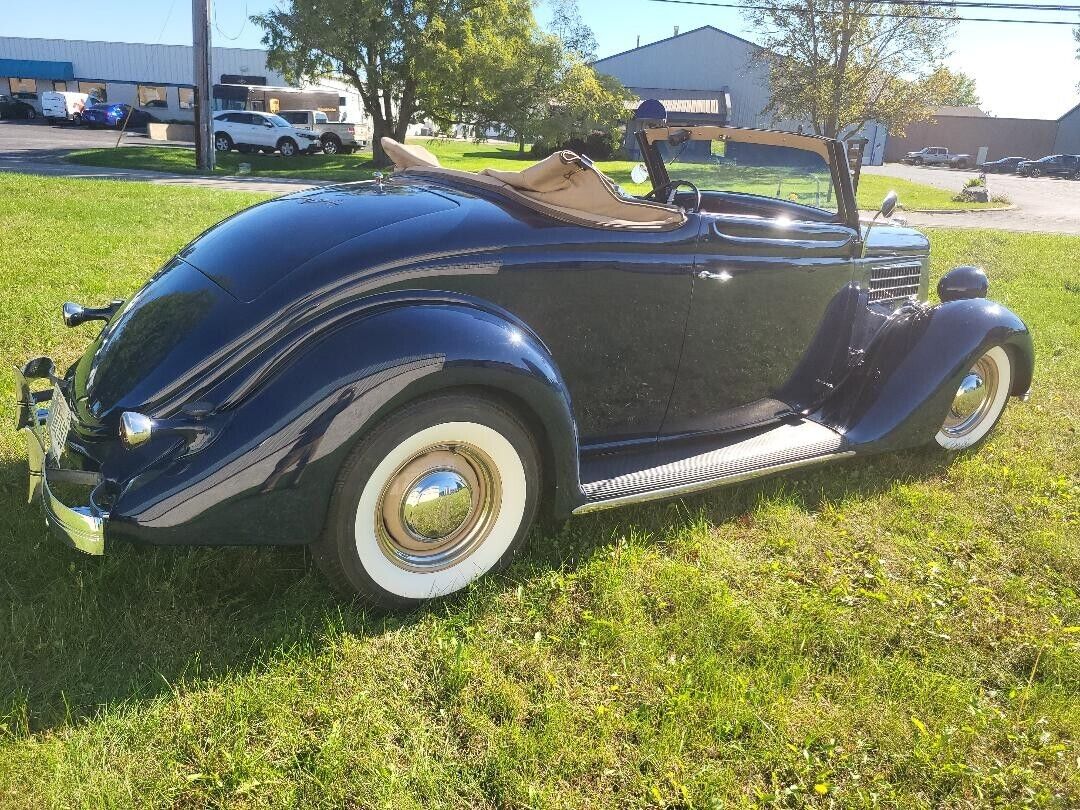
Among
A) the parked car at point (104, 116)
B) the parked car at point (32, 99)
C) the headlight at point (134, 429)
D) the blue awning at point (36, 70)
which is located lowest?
the headlight at point (134, 429)

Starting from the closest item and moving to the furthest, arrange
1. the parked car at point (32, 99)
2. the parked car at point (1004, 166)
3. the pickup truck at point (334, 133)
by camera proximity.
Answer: the pickup truck at point (334, 133)
the parked car at point (32, 99)
the parked car at point (1004, 166)

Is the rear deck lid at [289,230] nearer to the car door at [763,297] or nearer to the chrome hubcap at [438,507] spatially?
the chrome hubcap at [438,507]

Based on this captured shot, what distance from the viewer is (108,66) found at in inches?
1972

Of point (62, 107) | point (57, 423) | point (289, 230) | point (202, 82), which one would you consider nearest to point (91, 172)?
point (202, 82)

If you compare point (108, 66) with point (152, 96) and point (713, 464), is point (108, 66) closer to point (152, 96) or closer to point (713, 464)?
point (152, 96)

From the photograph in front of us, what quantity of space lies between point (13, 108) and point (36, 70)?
13354mm

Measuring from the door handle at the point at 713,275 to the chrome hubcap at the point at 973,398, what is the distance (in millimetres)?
1442

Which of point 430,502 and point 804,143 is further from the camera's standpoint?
point 804,143

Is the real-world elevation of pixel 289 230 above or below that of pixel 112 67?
below

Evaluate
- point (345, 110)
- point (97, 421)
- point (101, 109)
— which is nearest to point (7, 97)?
point (101, 109)

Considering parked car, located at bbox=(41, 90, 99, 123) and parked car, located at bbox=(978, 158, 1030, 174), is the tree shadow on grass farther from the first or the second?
parked car, located at bbox=(978, 158, 1030, 174)

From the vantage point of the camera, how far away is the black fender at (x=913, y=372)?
3631mm

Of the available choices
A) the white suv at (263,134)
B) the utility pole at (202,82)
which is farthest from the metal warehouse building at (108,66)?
the utility pole at (202,82)

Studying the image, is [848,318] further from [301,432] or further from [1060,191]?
[1060,191]
